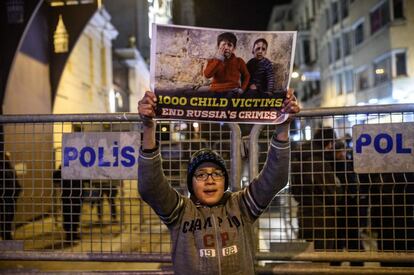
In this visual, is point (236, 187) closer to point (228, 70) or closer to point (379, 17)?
point (228, 70)

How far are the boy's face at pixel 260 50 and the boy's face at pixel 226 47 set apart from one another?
5.2 inches

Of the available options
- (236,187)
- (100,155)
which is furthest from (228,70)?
(100,155)

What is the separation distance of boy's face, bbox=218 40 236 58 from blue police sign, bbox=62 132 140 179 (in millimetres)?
1367

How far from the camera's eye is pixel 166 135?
12.8 feet

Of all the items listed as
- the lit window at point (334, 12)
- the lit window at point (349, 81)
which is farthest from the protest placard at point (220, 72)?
the lit window at point (334, 12)

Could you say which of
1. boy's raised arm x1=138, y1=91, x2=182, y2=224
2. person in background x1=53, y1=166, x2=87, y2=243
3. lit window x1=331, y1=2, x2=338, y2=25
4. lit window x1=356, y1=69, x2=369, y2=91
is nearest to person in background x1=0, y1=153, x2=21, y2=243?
person in background x1=53, y1=166, x2=87, y2=243

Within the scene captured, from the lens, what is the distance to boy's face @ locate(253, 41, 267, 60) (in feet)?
8.86

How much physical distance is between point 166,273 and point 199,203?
4.05 ft

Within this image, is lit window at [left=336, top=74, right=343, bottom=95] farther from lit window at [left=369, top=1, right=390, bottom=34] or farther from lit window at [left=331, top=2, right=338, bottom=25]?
lit window at [left=369, top=1, right=390, bottom=34]

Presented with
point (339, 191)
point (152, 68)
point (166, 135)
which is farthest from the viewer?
point (339, 191)

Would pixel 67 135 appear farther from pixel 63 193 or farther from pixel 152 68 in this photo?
pixel 152 68

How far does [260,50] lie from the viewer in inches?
106

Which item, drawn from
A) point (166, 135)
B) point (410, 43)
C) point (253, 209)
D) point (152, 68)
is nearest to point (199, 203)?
point (253, 209)

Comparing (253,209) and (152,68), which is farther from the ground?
(152,68)
